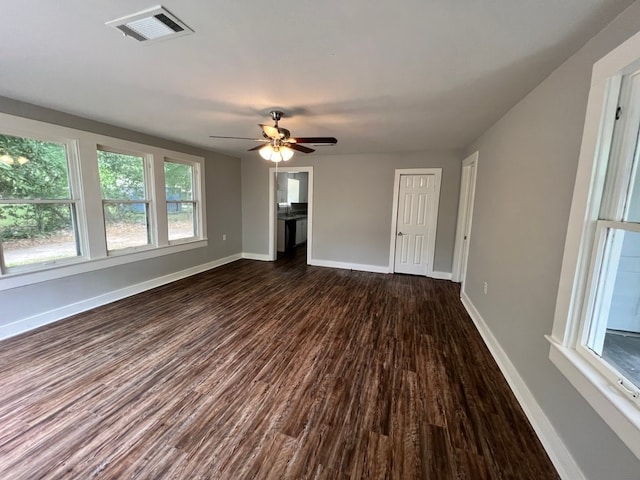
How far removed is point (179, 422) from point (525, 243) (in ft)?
8.95

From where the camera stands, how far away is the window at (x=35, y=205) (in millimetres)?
2611

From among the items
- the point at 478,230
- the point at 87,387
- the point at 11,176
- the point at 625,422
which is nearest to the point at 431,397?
the point at 625,422

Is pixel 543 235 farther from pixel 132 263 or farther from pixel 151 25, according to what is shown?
pixel 132 263

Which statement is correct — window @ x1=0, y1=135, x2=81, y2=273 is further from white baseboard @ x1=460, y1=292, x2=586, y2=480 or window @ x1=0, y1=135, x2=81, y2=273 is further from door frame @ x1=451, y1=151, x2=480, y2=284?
door frame @ x1=451, y1=151, x2=480, y2=284

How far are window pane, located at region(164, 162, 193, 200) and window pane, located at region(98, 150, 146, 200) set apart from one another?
0.42m

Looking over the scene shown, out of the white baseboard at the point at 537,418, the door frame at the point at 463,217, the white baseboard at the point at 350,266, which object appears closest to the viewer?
the white baseboard at the point at 537,418

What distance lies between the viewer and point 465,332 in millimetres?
2941

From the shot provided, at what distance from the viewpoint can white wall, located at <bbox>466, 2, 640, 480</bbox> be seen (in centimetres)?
126

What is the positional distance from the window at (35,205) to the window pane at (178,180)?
136 centimetres

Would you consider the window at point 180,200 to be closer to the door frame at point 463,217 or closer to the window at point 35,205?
the window at point 35,205

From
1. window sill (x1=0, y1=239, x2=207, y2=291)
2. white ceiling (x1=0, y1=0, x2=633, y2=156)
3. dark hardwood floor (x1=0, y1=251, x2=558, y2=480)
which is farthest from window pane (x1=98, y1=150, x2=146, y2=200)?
dark hardwood floor (x1=0, y1=251, x2=558, y2=480)

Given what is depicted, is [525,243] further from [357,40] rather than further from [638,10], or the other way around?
[357,40]

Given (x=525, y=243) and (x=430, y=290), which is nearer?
(x=525, y=243)

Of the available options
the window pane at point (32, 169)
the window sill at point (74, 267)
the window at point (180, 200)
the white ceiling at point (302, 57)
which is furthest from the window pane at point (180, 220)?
the white ceiling at point (302, 57)
